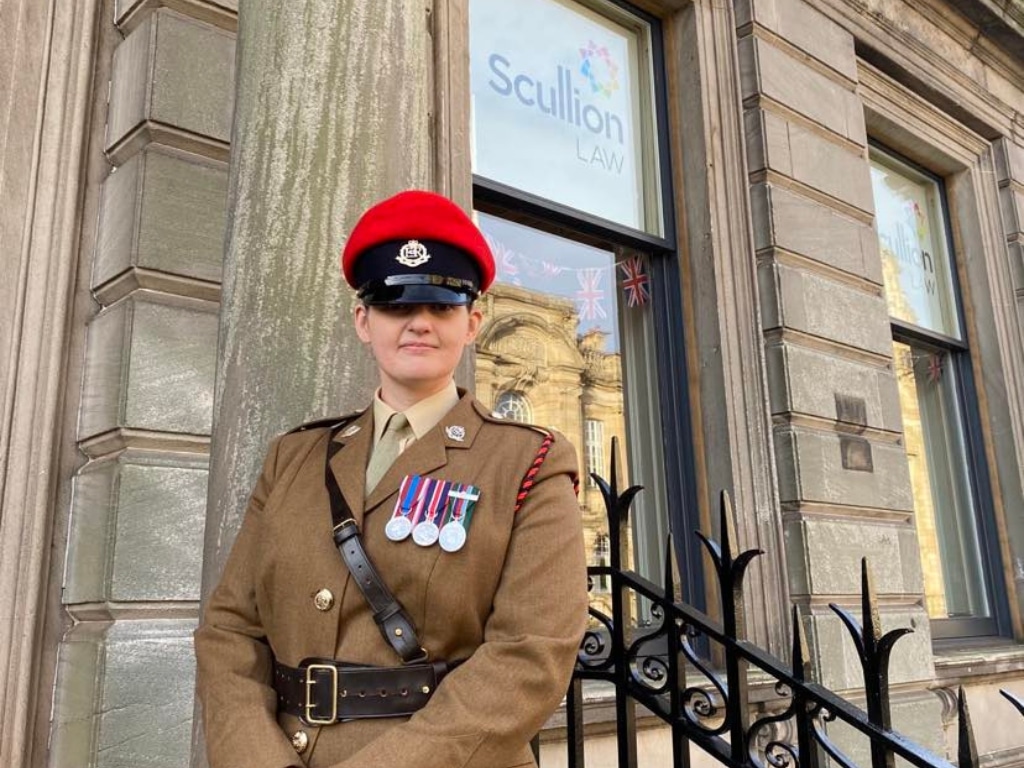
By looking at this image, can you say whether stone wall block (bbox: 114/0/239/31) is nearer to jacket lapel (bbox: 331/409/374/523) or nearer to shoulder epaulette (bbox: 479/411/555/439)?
jacket lapel (bbox: 331/409/374/523)

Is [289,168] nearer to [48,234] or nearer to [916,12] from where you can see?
[48,234]

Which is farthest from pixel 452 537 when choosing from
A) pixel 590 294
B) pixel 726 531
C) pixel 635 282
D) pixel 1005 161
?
pixel 1005 161

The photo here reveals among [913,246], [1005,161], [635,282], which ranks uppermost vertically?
[1005,161]

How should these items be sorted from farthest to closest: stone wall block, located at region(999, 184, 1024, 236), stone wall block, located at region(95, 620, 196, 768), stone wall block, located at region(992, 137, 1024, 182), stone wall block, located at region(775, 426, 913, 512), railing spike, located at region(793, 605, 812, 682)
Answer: stone wall block, located at region(992, 137, 1024, 182), stone wall block, located at region(999, 184, 1024, 236), stone wall block, located at region(775, 426, 913, 512), stone wall block, located at region(95, 620, 196, 768), railing spike, located at region(793, 605, 812, 682)

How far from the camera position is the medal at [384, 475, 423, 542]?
1.61m

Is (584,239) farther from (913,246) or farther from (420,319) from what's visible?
(913,246)

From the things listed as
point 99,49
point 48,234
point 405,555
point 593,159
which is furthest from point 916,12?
point 405,555

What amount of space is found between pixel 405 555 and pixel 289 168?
140 cm

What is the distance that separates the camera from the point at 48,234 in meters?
3.28

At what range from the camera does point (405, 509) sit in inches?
64.6

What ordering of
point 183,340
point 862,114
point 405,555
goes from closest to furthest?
1. point 405,555
2. point 183,340
3. point 862,114

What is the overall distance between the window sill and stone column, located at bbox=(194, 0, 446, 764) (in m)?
4.91

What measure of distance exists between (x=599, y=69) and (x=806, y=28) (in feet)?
5.27

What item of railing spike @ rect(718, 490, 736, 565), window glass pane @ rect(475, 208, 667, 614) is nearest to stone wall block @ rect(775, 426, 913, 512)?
window glass pane @ rect(475, 208, 667, 614)
